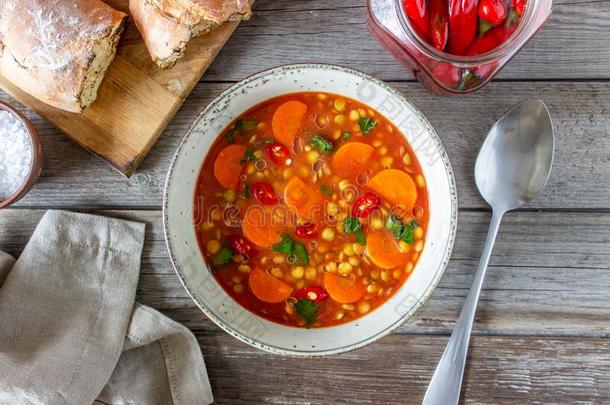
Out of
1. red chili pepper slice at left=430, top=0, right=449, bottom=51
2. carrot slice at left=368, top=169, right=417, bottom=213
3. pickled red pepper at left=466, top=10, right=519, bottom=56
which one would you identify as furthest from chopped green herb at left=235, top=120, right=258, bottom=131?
pickled red pepper at left=466, top=10, right=519, bottom=56

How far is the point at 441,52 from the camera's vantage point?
2.07 meters

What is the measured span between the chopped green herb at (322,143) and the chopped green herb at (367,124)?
150 mm

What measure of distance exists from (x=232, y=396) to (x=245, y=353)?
20 centimetres

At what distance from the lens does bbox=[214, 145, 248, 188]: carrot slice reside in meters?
2.33

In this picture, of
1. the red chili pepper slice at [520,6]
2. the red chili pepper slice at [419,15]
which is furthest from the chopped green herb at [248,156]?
the red chili pepper slice at [520,6]

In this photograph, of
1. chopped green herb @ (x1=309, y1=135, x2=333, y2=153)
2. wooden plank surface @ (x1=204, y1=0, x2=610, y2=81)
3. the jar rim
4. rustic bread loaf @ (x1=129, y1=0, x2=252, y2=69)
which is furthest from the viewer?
wooden plank surface @ (x1=204, y1=0, x2=610, y2=81)

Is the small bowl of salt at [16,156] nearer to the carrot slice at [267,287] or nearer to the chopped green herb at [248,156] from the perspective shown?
the chopped green herb at [248,156]

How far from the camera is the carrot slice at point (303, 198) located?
230cm

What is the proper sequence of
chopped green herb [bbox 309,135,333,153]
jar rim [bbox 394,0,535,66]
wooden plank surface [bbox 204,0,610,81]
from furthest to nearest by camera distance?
wooden plank surface [bbox 204,0,610,81], chopped green herb [bbox 309,135,333,153], jar rim [bbox 394,0,535,66]

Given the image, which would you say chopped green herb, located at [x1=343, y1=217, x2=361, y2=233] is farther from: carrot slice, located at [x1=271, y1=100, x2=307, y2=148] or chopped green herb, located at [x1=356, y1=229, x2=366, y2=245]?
carrot slice, located at [x1=271, y1=100, x2=307, y2=148]

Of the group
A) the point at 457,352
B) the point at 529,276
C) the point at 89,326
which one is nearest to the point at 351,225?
the point at 457,352

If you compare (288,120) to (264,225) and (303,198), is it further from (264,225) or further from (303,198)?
(264,225)

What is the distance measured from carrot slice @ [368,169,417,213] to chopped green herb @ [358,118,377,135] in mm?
184

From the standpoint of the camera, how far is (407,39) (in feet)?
6.95
